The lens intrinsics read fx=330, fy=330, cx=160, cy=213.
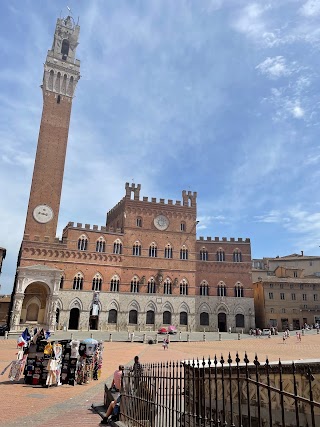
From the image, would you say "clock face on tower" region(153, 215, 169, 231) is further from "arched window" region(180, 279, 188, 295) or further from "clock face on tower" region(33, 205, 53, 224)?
"clock face on tower" region(33, 205, 53, 224)

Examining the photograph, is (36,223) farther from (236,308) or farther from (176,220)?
(236,308)

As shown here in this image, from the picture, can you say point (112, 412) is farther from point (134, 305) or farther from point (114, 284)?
point (134, 305)

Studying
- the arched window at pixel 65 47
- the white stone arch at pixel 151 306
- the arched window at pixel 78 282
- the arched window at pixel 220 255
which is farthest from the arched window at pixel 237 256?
the arched window at pixel 65 47

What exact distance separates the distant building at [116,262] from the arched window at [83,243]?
0.12 m

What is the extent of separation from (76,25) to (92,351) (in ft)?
162

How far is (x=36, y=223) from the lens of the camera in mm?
38156

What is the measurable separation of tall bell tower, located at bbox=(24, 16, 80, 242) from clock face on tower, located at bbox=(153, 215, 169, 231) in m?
13.1

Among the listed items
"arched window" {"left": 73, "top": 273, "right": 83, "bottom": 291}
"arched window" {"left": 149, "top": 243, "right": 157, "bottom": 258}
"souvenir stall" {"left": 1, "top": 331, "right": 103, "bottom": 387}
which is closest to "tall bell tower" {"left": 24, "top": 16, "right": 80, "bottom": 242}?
"arched window" {"left": 73, "top": 273, "right": 83, "bottom": 291}

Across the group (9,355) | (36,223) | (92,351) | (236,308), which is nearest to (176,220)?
(236,308)

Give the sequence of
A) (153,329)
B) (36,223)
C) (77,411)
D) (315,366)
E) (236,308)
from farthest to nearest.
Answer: (236,308) < (153,329) < (36,223) < (77,411) < (315,366)

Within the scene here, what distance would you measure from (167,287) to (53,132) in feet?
81.2

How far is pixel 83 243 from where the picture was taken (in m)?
40.4

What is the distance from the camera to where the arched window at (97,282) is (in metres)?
39.8

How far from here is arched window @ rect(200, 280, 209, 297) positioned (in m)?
44.1
